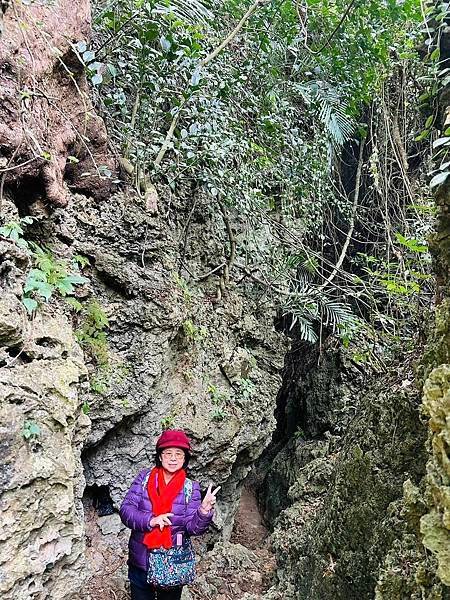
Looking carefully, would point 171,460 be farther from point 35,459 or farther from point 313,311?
point 313,311

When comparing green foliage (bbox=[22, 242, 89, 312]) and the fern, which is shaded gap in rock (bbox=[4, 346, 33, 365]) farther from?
the fern

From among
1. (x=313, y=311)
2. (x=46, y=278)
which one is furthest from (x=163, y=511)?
(x=313, y=311)

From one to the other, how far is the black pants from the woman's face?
0.69 m

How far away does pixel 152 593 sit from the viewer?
2.84 meters

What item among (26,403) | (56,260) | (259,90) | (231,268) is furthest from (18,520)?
(259,90)

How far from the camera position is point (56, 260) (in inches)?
116

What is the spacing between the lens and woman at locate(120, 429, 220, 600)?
270 cm

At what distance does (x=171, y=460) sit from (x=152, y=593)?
787 millimetres

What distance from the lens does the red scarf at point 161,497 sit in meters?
2.73

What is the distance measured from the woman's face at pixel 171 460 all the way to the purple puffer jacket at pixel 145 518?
140 mm

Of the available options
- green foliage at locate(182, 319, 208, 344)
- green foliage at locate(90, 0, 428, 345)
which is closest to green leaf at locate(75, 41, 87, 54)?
green foliage at locate(90, 0, 428, 345)

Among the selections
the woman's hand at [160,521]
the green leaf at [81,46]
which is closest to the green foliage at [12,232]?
the green leaf at [81,46]

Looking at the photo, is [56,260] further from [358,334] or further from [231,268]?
[358,334]

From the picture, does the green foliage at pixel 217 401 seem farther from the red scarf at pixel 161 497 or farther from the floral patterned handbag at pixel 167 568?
the floral patterned handbag at pixel 167 568
